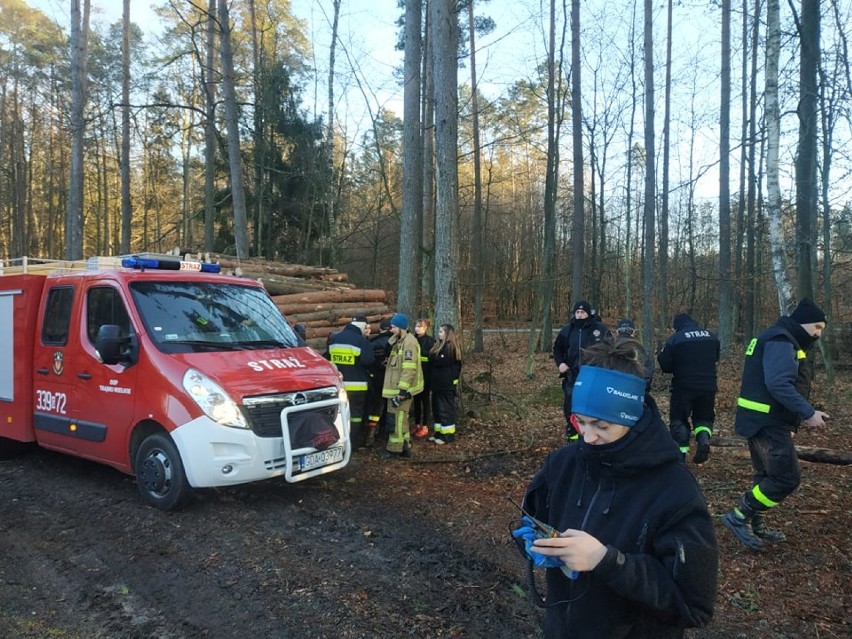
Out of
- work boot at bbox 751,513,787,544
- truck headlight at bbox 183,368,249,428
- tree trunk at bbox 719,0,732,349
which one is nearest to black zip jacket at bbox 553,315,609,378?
work boot at bbox 751,513,787,544

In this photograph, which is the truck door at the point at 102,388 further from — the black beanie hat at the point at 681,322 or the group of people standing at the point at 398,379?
the black beanie hat at the point at 681,322

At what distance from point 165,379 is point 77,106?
17176mm

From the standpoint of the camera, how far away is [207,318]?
6.40 metres

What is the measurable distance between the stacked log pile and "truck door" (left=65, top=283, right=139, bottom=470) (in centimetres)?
451

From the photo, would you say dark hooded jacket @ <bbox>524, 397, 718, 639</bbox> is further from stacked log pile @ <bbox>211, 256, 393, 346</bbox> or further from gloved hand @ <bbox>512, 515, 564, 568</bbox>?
stacked log pile @ <bbox>211, 256, 393, 346</bbox>

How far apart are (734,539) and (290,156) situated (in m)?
23.5

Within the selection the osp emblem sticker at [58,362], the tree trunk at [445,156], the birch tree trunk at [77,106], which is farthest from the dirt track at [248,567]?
the birch tree trunk at [77,106]

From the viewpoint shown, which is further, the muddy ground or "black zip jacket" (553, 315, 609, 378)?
"black zip jacket" (553, 315, 609, 378)

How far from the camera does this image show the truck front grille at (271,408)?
5.49 meters

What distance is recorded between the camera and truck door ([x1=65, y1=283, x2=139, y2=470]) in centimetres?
596

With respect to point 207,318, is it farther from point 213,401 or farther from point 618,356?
point 618,356

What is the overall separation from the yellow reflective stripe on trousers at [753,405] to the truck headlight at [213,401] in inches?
179

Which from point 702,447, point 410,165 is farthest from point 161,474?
point 410,165

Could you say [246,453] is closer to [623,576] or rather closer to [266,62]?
[623,576]
